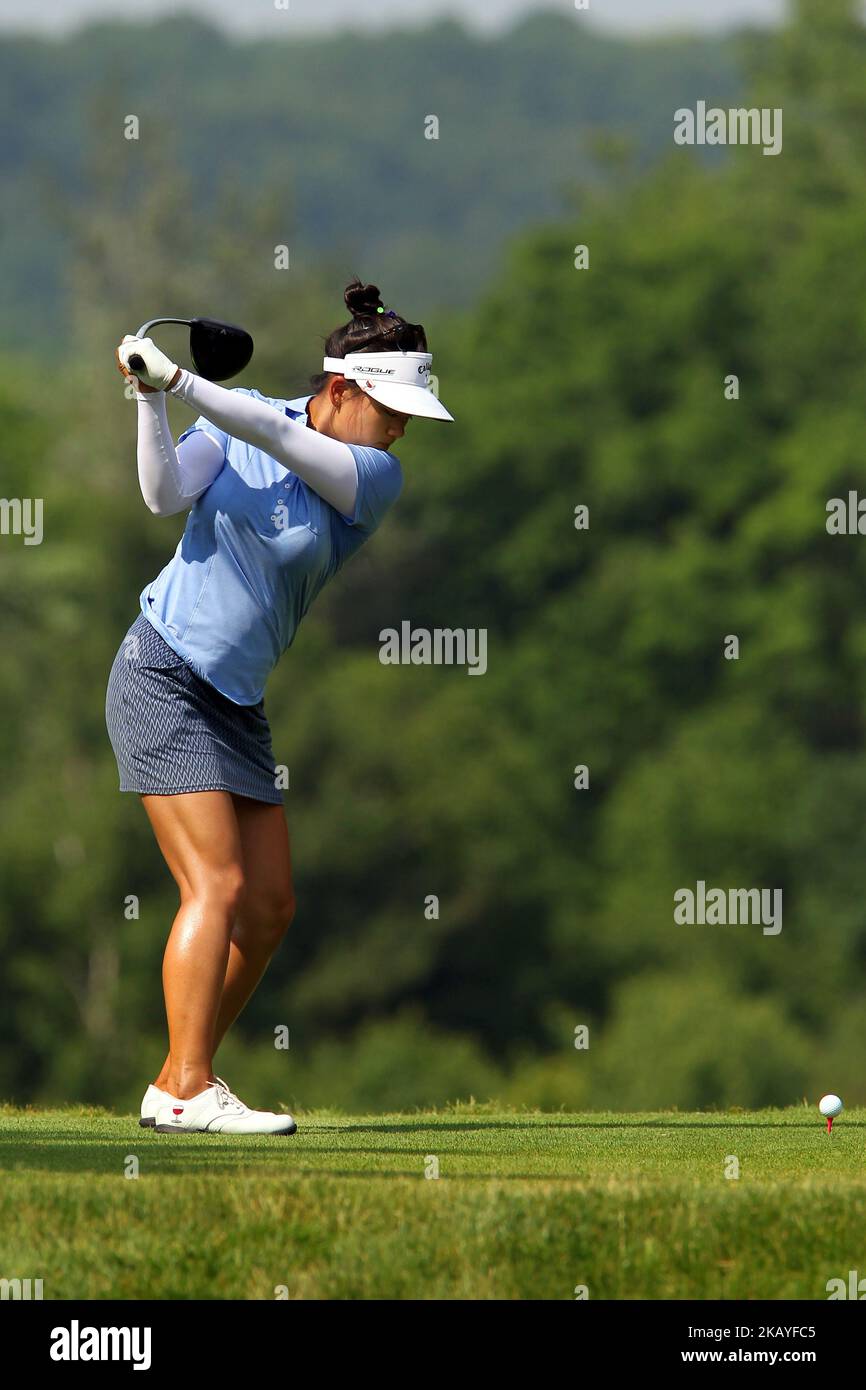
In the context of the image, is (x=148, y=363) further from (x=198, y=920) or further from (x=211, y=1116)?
(x=211, y=1116)

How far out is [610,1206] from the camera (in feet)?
18.5

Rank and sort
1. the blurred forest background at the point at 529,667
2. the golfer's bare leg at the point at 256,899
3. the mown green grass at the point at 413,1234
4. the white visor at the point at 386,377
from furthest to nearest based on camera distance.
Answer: the blurred forest background at the point at 529,667
the golfer's bare leg at the point at 256,899
the white visor at the point at 386,377
the mown green grass at the point at 413,1234

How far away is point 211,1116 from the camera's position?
7.20 metres

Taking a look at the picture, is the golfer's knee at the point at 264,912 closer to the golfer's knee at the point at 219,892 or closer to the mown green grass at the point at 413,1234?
the golfer's knee at the point at 219,892

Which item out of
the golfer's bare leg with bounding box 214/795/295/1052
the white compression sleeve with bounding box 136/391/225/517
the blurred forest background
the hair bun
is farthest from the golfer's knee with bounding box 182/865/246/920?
the blurred forest background

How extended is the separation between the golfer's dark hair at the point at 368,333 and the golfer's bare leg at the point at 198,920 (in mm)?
1346

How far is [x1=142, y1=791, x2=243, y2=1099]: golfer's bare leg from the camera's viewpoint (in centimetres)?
715

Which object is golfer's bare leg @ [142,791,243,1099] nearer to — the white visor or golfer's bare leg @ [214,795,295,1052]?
golfer's bare leg @ [214,795,295,1052]

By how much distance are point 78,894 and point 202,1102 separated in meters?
39.5

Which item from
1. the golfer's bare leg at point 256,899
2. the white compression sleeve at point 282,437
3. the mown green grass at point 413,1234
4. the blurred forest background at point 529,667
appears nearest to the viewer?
the mown green grass at point 413,1234

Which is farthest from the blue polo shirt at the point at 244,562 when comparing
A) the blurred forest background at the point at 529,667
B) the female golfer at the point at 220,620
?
the blurred forest background at the point at 529,667

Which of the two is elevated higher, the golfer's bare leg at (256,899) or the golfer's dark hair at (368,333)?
the golfer's dark hair at (368,333)

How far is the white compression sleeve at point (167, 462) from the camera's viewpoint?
6.99m
